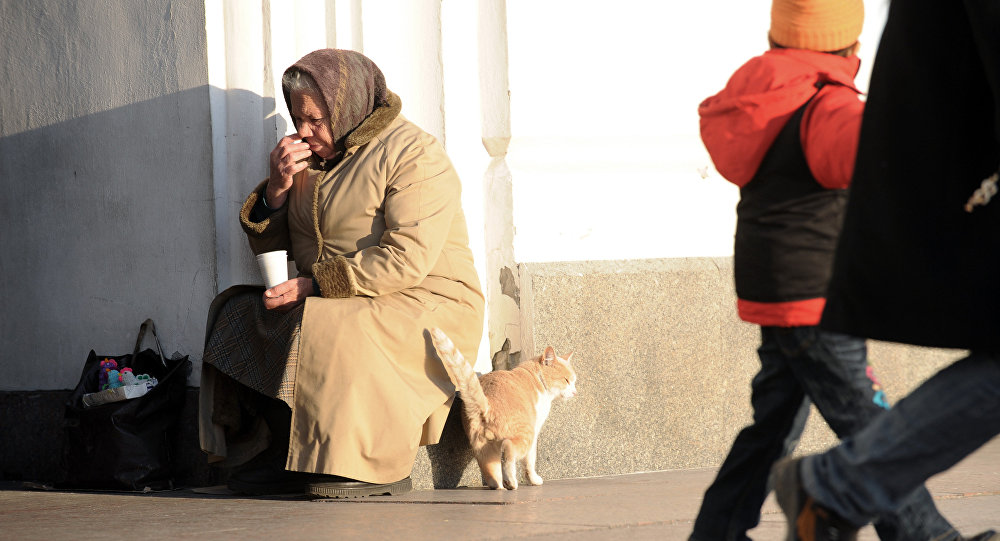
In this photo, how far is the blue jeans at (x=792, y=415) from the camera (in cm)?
232


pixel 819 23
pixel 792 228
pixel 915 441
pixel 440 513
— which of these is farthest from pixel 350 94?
pixel 915 441

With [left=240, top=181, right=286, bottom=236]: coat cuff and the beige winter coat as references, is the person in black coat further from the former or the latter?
[left=240, top=181, right=286, bottom=236]: coat cuff

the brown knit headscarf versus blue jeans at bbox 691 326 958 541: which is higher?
the brown knit headscarf

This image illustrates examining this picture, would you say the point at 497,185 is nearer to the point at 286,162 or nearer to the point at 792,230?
the point at 286,162

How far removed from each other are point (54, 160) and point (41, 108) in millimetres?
265

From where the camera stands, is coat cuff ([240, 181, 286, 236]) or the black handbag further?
the black handbag

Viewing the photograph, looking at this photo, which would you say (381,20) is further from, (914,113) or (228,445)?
(914,113)

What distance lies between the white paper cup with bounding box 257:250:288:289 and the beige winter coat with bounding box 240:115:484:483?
6.4 inches

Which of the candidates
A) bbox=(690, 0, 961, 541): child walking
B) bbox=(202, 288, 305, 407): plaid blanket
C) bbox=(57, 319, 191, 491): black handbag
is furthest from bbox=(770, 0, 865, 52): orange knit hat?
bbox=(57, 319, 191, 491): black handbag

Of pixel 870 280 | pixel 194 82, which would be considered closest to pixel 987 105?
pixel 870 280

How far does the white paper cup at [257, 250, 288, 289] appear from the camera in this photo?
164 inches

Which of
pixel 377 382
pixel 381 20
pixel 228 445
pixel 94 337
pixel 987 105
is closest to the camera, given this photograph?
pixel 987 105

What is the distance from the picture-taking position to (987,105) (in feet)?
6.22

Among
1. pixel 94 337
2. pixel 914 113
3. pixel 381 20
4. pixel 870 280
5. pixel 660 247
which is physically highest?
pixel 381 20
